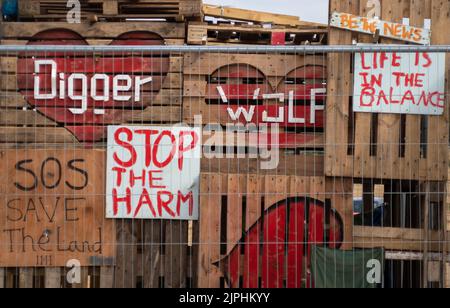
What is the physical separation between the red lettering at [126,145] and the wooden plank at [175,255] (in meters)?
0.74

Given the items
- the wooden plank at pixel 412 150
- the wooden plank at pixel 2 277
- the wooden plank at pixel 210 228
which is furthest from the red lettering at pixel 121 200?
the wooden plank at pixel 412 150

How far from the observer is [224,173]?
669cm

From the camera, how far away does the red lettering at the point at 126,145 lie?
21.6 ft

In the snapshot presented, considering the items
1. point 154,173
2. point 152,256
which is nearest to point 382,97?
point 154,173

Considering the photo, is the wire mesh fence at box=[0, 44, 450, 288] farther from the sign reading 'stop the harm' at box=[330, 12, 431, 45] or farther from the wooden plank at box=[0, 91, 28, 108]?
the sign reading 'stop the harm' at box=[330, 12, 431, 45]

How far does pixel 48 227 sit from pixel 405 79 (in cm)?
380

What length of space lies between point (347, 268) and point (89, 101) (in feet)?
10.0

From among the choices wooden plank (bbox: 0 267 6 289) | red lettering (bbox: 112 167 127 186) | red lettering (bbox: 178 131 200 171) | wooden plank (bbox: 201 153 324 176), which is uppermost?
red lettering (bbox: 178 131 200 171)

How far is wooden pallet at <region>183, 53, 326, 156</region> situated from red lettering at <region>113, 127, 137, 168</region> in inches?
24.2

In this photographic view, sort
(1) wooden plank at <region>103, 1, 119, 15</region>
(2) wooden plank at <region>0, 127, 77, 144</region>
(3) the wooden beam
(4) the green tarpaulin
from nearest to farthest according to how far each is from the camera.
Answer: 1. (4) the green tarpaulin
2. (2) wooden plank at <region>0, 127, 77, 144</region>
3. (1) wooden plank at <region>103, 1, 119, 15</region>
4. (3) the wooden beam

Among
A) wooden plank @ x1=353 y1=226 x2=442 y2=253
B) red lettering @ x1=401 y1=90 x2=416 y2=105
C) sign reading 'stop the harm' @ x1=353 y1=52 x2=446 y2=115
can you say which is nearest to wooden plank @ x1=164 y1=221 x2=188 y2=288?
wooden plank @ x1=353 y1=226 x2=442 y2=253

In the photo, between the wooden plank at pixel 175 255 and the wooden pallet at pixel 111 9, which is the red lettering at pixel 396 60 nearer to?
the wooden pallet at pixel 111 9

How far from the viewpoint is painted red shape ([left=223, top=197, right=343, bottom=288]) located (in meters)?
6.61
